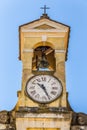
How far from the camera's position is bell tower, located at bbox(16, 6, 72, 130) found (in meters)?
24.7

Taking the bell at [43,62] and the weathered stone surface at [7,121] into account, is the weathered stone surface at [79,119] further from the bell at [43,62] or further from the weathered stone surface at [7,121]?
the bell at [43,62]

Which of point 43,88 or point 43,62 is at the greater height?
point 43,62

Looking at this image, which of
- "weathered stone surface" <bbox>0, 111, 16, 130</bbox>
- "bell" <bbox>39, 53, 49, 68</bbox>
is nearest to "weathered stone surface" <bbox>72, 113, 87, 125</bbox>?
"weathered stone surface" <bbox>0, 111, 16, 130</bbox>

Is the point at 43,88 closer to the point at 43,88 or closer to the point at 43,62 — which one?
the point at 43,88

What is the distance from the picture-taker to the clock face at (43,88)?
82.6 ft

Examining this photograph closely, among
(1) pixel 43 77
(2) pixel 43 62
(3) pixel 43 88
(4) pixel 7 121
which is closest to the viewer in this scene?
(4) pixel 7 121

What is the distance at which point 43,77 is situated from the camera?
25.6 metres

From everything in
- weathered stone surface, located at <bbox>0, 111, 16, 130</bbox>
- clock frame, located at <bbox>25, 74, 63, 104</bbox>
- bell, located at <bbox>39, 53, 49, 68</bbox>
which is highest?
bell, located at <bbox>39, 53, 49, 68</bbox>

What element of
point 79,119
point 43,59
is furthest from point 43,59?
point 79,119

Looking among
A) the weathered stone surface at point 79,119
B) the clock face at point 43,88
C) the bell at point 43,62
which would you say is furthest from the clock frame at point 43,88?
the bell at point 43,62

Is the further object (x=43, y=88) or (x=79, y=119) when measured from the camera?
(x=43, y=88)

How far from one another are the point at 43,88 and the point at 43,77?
0.45 metres

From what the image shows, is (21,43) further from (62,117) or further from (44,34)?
(62,117)

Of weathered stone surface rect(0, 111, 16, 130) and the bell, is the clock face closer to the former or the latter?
weathered stone surface rect(0, 111, 16, 130)
